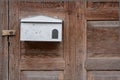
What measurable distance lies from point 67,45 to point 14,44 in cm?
51

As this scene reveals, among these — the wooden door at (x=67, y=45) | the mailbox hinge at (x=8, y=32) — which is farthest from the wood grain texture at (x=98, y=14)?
the mailbox hinge at (x=8, y=32)

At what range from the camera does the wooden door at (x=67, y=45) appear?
382 centimetres

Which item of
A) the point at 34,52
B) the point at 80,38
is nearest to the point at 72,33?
the point at 80,38

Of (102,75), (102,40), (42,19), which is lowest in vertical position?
(102,75)

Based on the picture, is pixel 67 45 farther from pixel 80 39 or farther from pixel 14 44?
pixel 14 44

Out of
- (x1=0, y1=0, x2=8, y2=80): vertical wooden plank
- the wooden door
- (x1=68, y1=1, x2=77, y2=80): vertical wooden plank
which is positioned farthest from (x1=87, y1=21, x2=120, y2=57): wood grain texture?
(x1=0, y1=0, x2=8, y2=80): vertical wooden plank

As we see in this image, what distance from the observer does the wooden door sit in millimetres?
3820

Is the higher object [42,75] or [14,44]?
[14,44]

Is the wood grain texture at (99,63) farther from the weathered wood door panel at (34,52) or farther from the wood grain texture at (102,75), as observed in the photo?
the weathered wood door panel at (34,52)

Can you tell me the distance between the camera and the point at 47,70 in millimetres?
3861

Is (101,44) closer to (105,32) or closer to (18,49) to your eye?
(105,32)

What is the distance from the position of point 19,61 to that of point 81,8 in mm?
793

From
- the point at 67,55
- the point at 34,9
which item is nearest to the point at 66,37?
the point at 67,55

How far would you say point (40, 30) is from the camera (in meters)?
3.71
